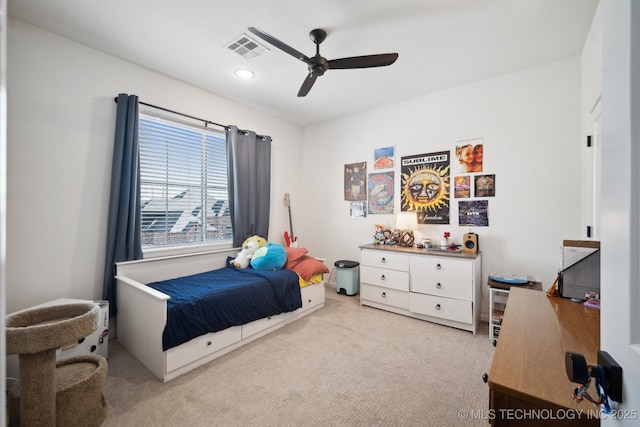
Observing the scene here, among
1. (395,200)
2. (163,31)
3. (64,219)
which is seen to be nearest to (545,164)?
(395,200)

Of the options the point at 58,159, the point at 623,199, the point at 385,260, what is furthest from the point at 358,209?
the point at 623,199

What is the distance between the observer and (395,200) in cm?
358

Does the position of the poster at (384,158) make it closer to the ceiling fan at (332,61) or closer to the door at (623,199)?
the ceiling fan at (332,61)

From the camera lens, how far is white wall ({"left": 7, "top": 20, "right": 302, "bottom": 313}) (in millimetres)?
1999

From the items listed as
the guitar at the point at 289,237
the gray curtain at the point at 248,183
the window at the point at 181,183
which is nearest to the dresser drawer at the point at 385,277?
the guitar at the point at 289,237

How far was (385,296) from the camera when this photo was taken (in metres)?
3.19

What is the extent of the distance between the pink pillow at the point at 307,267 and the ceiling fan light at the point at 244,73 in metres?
2.16

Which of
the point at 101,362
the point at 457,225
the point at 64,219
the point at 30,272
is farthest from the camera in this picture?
the point at 457,225

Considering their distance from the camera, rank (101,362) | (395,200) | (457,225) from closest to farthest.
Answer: (101,362) < (457,225) < (395,200)

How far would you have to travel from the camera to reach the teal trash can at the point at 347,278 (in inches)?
147

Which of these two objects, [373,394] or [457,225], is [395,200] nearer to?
[457,225]

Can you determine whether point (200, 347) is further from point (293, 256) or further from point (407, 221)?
point (407, 221)

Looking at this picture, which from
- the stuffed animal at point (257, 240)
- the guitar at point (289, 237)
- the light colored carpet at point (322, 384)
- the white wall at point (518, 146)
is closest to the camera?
the light colored carpet at point (322, 384)

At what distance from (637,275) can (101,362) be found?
7.55ft
